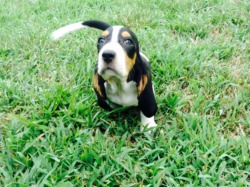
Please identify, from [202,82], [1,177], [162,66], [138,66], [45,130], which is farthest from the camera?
[162,66]

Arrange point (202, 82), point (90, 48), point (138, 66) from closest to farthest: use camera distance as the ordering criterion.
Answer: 1. point (138, 66)
2. point (202, 82)
3. point (90, 48)

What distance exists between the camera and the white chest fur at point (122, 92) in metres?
2.50

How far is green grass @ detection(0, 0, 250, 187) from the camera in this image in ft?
7.54

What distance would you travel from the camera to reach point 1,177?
2.25 m

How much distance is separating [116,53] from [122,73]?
5.8 inches

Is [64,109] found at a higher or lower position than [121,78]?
lower

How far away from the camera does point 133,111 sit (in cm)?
290

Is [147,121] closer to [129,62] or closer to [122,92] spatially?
[122,92]

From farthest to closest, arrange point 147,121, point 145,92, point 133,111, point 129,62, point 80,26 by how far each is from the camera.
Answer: point 133,111
point 80,26
point 147,121
point 145,92
point 129,62

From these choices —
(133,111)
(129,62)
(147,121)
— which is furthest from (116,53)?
(133,111)

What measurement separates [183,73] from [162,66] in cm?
23

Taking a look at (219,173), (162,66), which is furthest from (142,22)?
(219,173)

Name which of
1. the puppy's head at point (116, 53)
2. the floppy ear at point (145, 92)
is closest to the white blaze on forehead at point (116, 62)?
the puppy's head at point (116, 53)

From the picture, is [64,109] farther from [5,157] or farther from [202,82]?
[202,82]
